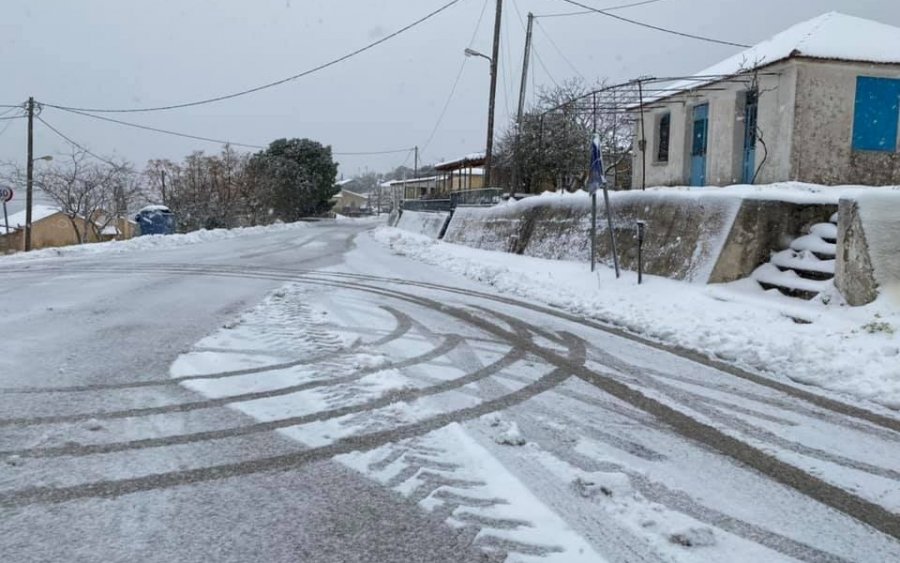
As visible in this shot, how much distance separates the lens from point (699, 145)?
725 inches

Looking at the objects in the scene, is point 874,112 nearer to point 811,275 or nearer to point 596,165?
point 596,165

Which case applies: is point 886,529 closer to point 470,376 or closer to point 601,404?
point 601,404

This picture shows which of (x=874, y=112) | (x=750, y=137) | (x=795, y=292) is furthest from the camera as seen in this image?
(x=750, y=137)

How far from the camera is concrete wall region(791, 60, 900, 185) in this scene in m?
14.4

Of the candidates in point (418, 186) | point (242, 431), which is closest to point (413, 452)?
point (242, 431)

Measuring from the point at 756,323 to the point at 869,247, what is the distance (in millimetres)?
1682

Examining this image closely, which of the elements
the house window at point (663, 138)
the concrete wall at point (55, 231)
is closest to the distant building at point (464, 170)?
the house window at point (663, 138)

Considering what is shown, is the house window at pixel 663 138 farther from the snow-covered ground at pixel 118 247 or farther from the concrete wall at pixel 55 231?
the concrete wall at pixel 55 231

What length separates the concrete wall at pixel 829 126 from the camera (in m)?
14.4

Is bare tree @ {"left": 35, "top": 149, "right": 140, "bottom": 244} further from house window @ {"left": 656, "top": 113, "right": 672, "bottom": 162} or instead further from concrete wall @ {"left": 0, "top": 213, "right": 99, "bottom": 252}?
house window @ {"left": 656, "top": 113, "right": 672, "bottom": 162}

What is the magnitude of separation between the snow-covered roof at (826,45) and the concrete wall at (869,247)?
7758mm

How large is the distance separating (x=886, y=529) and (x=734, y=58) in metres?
17.8

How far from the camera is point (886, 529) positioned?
3041mm

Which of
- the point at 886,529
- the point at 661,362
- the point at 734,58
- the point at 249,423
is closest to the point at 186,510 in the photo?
the point at 249,423
